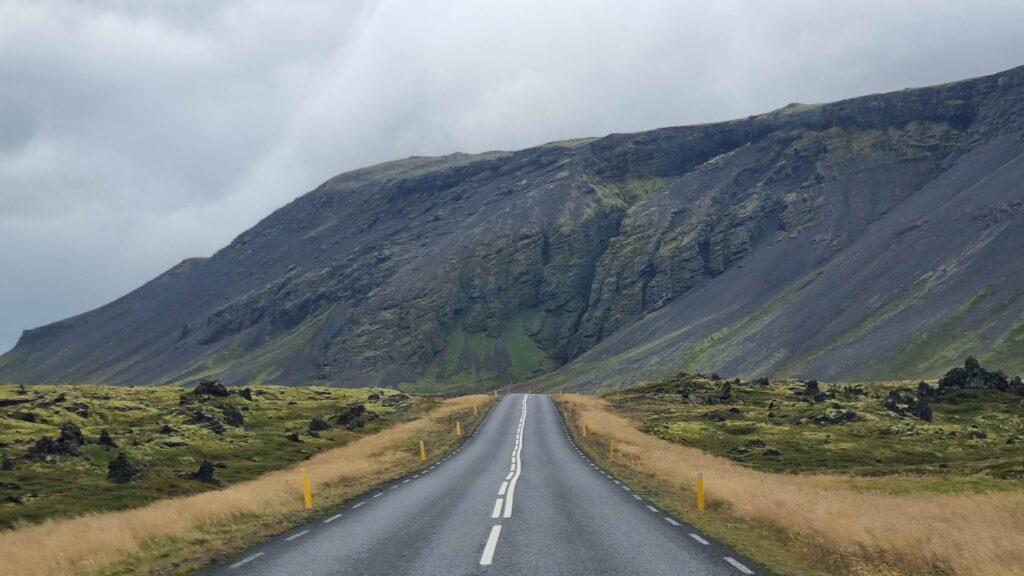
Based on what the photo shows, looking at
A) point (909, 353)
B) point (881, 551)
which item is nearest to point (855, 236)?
point (909, 353)

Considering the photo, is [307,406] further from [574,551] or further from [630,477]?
[574,551]

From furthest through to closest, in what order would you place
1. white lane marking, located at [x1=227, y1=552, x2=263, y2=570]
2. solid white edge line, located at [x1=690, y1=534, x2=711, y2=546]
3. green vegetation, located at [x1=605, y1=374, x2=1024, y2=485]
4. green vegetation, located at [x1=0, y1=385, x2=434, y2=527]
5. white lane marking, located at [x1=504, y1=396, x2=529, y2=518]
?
green vegetation, located at [x1=605, y1=374, x2=1024, y2=485] → green vegetation, located at [x1=0, y1=385, x2=434, y2=527] → white lane marking, located at [x1=504, y1=396, x2=529, y2=518] → solid white edge line, located at [x1=690, y1=534, x2=711, y2=546] → white lane marking, located at [x1=227, y1=552, x2=263, y2=570]

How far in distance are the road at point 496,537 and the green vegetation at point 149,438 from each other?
14991mm

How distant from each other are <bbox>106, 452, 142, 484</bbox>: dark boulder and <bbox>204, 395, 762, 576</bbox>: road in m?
17.0

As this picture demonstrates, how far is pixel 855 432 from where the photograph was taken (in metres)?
57.0

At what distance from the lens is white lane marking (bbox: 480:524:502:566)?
43.4 feet

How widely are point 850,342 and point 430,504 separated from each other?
12666 cm

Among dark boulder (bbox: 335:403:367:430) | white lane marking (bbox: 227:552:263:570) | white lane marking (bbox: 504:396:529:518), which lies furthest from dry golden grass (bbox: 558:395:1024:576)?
dark boulder (bbox: 335:403:367:430)

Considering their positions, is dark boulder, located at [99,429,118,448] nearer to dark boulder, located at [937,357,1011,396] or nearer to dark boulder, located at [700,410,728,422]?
dark boulder, located at [700,410,728,422]

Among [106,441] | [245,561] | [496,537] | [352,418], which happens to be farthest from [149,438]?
[496,537]

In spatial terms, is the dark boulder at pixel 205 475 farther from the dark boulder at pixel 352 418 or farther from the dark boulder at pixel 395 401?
the dark boulder at pixel 395 401

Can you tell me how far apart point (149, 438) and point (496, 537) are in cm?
4084

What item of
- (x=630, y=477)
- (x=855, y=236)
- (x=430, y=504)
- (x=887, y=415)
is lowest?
(x=887, y=415)

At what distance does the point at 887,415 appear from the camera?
6469 centimetres
